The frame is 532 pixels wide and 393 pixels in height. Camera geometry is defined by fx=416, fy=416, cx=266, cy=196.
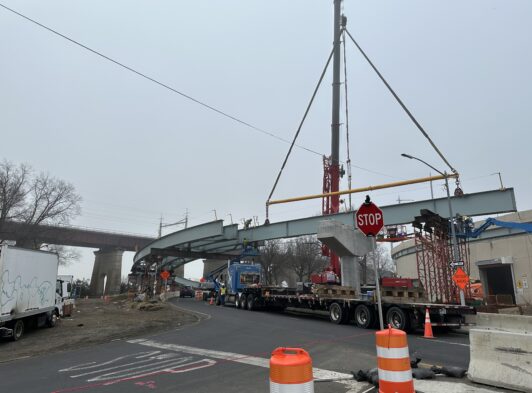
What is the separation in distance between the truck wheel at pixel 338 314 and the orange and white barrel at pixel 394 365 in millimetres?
13102

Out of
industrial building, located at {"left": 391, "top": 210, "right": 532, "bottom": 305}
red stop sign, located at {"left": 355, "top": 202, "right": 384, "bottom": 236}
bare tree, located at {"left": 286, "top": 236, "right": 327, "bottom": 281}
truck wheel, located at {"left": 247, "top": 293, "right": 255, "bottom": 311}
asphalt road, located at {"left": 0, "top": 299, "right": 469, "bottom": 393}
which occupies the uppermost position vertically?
bare tree, located at {"left": 286, "top": 236, "right": 327, "bottom": 281}

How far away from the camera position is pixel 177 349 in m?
11.2

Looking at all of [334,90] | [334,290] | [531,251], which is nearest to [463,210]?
[334,290]

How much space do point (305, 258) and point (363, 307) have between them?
174ft

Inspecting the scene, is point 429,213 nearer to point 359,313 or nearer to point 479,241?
point 359,313

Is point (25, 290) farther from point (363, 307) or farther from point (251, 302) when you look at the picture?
point (251, 302)

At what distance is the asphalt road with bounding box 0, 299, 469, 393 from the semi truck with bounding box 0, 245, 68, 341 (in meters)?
3.53

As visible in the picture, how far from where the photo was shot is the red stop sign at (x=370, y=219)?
7.80 m

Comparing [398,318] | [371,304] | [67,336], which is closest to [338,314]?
[371,304]

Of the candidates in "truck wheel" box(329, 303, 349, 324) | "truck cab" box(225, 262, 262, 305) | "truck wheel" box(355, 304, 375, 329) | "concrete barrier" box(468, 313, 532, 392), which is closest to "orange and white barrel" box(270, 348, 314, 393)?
"concrete barrier" box(468, 313, 532, 392)

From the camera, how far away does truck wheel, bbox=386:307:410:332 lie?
15255 mm

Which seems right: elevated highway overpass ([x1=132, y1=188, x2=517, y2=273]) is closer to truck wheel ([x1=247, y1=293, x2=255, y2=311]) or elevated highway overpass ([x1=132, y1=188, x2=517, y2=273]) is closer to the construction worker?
the construction worker

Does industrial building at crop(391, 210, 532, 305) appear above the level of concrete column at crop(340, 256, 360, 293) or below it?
above

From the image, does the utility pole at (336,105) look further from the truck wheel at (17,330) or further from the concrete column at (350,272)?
the truck wheel at (17,330)
